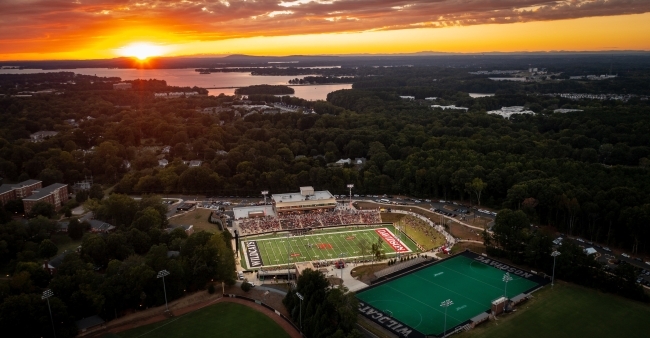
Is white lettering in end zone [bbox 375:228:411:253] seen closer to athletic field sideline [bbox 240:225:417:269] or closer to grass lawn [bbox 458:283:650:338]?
athletic field sideline [bbox 240:225:417:269]

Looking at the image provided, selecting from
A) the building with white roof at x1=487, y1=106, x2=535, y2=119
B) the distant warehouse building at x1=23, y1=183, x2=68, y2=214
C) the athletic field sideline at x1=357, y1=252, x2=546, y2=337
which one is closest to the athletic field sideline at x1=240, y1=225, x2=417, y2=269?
the athletic field sideline at x1=357, y1=252, x2=546, y2=337

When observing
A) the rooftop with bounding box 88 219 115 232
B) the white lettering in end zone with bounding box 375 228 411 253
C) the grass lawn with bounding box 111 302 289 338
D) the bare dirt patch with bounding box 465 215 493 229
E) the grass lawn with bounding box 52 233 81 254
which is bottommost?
the white lettering in end zone with bounding box 375 228 411 253

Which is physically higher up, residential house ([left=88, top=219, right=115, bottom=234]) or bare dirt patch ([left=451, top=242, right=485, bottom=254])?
residential house ([left=88, top=219, right=115, bottom=234])

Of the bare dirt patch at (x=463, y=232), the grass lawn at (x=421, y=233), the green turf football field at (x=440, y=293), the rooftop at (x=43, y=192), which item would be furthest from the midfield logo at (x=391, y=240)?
the rooftop at (x=43, y=192)

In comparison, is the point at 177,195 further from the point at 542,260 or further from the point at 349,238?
the point at 542,260

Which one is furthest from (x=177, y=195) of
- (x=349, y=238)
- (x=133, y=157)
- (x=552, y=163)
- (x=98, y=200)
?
(x=552, y=163)

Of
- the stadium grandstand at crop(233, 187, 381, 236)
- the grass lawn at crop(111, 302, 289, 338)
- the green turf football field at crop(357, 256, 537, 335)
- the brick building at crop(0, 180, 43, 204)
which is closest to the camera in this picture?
the grass lawn at crop(111, 302, 289, 338)

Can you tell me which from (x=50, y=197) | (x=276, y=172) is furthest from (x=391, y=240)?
(x=50, y=197)
